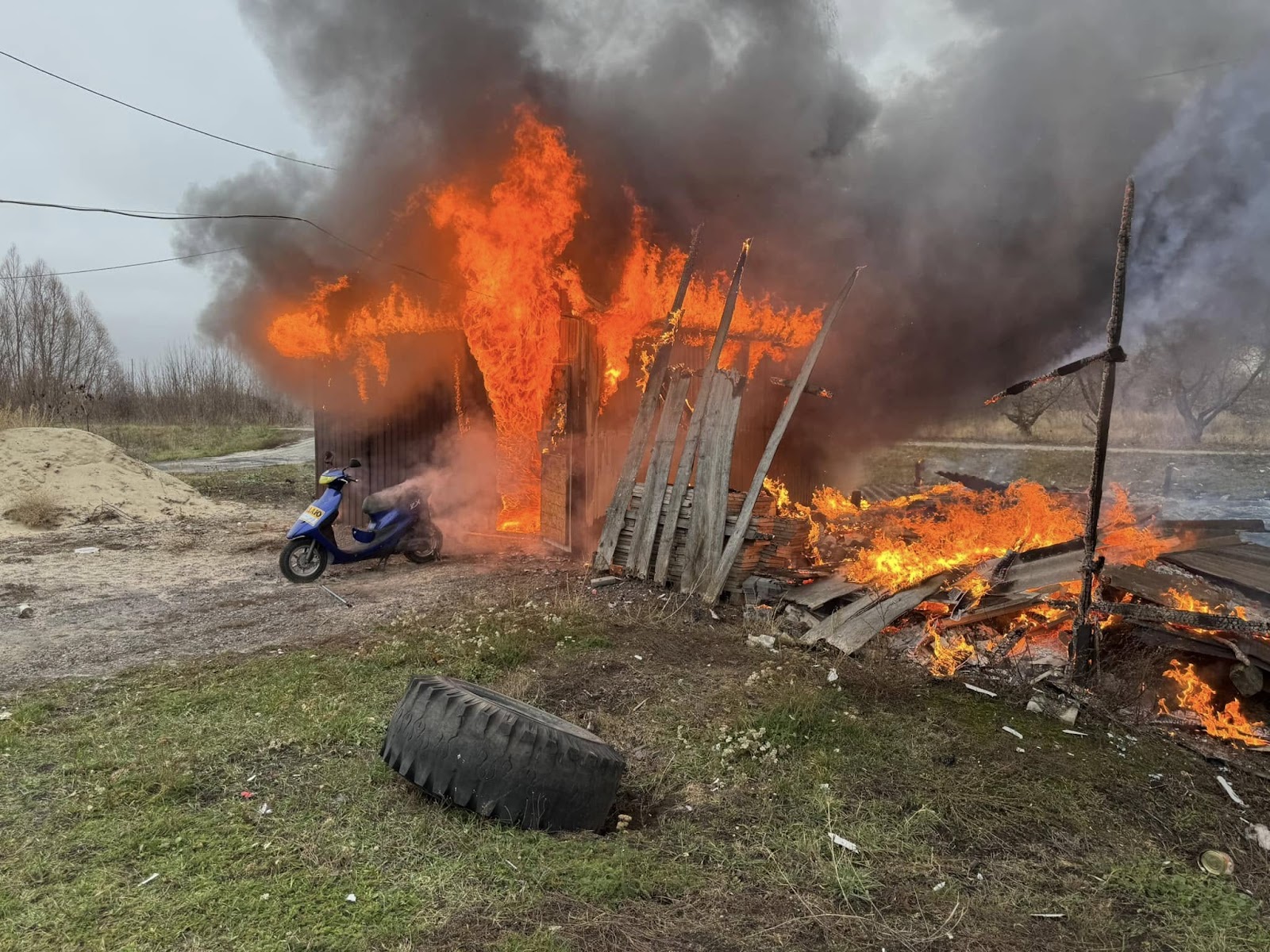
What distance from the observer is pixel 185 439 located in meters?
33.3

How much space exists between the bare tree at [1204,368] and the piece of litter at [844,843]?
7747 millimetres

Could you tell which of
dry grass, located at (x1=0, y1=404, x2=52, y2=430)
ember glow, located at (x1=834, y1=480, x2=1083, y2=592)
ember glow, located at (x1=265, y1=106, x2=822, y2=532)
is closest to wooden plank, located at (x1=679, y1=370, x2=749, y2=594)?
ember glow, located at (x1=834, y1=480, x2=1083, y2=592)

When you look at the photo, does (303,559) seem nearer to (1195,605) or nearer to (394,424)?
(394,424)

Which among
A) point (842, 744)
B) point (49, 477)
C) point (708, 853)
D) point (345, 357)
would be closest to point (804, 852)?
point (708, 853)

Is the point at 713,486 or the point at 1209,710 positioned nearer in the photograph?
the point at 1209,710

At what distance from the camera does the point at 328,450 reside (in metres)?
12.2

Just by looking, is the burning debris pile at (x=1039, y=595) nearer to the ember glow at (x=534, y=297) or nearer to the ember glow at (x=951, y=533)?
the ember glow at (x=951, y=533)

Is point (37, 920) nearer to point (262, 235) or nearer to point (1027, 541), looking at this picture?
point (1027, 541)

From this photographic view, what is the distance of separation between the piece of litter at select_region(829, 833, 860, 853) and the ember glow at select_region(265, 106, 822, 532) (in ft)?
24.2

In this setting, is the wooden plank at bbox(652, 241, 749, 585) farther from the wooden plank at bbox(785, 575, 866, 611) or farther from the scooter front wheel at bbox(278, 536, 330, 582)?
the scooter front wheel at bbox(278, 536, 330, 582)

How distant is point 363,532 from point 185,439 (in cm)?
2991

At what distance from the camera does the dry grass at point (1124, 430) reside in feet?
75.3

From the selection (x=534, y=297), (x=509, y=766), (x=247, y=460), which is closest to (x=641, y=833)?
(x=509, y=766)

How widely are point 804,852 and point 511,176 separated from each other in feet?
30.6
